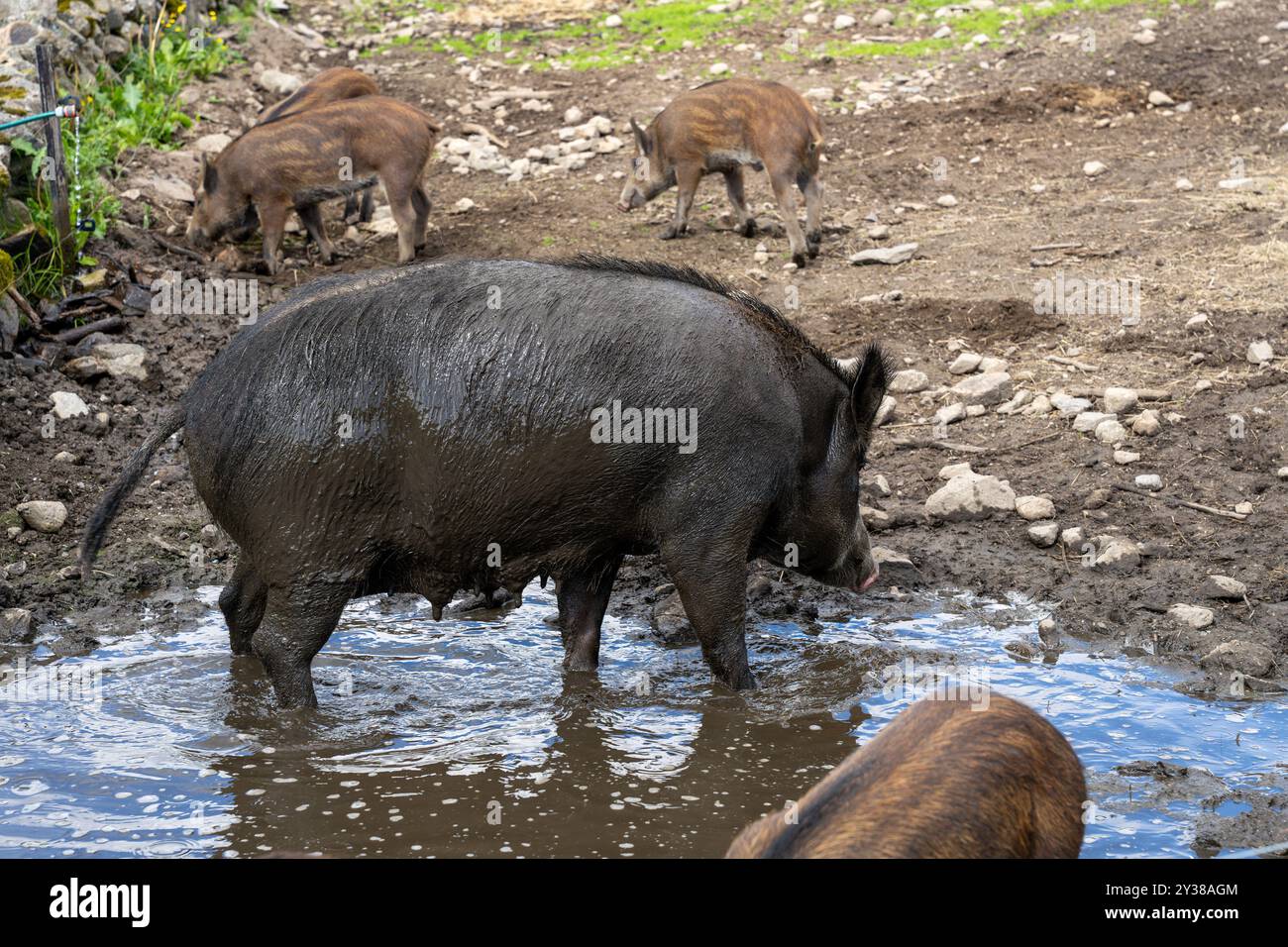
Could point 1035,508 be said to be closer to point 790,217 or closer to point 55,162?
point 790,217

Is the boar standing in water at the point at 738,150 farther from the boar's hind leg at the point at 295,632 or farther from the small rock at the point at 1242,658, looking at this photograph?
the boar's hind leg at the point at 295,632

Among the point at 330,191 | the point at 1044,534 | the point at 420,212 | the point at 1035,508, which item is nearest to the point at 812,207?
the point at 420,212

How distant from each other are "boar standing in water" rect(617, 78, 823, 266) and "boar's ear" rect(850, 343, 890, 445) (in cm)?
482

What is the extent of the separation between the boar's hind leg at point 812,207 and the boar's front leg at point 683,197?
0.90 metres

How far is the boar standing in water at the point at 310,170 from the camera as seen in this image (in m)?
11.0

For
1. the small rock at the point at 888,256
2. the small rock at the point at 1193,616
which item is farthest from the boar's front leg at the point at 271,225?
the small rock at the point at 1193,616

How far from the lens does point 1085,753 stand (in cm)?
544

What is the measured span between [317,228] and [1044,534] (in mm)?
6372

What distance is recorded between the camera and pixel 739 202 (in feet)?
38.7
